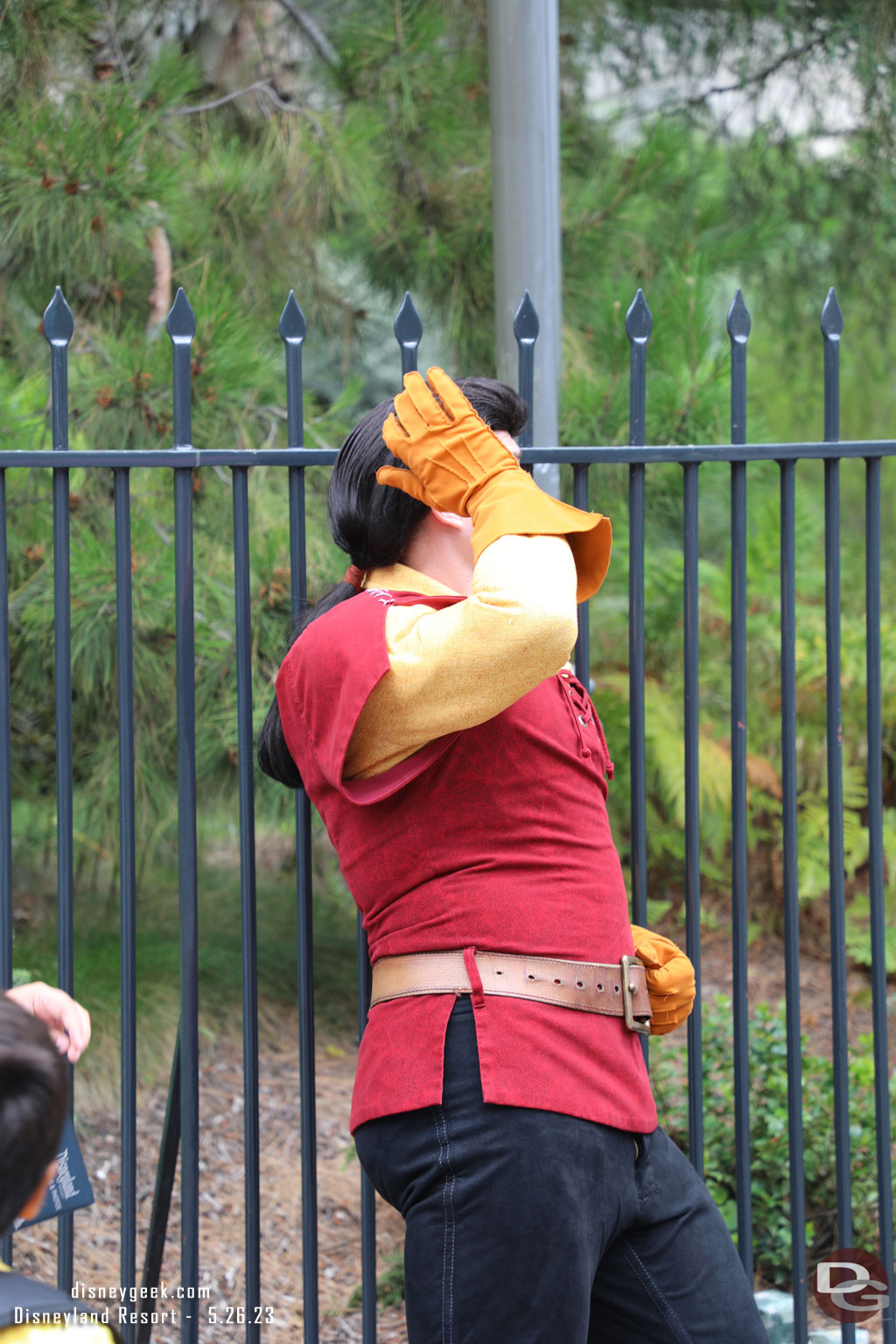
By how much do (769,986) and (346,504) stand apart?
3828 millimetres

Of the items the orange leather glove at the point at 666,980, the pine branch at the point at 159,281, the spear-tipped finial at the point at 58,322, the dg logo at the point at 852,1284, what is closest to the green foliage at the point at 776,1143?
the dg logo at the point at 852,1284

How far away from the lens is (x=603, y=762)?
5.11 feet

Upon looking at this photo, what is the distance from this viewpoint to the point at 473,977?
1358mm

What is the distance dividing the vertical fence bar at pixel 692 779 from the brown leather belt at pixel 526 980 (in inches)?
20.4

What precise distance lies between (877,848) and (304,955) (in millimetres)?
1048

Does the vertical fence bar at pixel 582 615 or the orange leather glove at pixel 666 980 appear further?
the vertical fence bar at pixel 582 615

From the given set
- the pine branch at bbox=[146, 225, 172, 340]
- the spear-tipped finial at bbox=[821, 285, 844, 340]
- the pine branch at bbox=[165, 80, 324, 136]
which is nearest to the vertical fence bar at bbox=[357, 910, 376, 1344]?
the spear-tipped finial at bbox=[821, 285, 844, 340]

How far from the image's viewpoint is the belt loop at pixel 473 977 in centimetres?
136

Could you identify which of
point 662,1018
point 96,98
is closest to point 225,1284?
point 662,1018

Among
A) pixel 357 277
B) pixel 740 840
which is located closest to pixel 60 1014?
pixel 740 840

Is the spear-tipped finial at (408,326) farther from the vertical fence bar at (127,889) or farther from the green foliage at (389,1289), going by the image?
the green foliage at (389,1289)

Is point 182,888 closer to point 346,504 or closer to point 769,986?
point 346,504

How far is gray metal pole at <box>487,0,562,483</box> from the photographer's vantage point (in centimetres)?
238

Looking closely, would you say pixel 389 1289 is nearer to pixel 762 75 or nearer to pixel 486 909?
pixel 486 909
